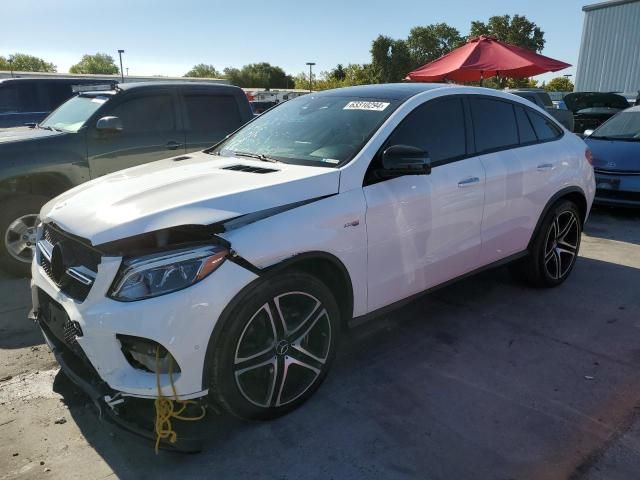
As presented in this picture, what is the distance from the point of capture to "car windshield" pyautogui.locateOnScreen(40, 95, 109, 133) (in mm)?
5648

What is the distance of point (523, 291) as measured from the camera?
4781mm

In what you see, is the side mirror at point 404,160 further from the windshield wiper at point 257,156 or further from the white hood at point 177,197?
the windshield wiper at point 257,156

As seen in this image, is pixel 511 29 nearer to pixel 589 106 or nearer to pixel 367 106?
pixel 589 106

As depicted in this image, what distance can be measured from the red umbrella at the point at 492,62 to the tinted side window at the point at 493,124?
7.38 m

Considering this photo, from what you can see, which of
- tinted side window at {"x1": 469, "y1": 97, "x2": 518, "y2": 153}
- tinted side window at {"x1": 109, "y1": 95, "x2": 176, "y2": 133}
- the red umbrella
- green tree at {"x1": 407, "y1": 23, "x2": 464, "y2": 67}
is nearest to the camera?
tinted side window at {"x1": 469, "y1": 97, "x2": 518, "y2": 153}

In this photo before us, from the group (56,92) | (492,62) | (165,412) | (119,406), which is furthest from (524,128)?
(56,92)

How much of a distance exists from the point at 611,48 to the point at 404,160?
25.5 meters

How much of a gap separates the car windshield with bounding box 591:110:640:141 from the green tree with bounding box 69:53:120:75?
92854mm

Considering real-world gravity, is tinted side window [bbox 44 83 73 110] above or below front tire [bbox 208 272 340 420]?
above

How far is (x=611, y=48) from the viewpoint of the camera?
77.6 feet

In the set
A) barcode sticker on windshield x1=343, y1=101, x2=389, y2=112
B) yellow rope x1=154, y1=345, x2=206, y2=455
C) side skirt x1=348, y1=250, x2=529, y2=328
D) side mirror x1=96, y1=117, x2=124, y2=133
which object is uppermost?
barcode sticker on windshield x1=343, y1=101, x2=389, y2=112

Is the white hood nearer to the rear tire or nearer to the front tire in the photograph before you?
the front tire

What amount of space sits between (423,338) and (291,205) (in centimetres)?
171

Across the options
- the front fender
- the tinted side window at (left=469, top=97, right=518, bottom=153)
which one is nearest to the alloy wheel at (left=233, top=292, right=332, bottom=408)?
the front fender
